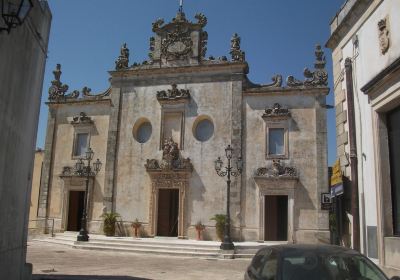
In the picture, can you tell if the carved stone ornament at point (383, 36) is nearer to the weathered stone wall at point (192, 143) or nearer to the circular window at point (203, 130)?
the weathered stone wall at point (192, 143)

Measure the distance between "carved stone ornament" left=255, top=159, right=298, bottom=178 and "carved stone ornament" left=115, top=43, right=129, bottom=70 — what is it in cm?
1040

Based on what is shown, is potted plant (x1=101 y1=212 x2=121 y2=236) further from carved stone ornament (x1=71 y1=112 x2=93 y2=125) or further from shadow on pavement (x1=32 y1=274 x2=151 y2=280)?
shadow on pavement (x1=32 y1=274 x2=151 y2=280)

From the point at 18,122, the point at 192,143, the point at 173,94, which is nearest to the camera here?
the point at 18,122

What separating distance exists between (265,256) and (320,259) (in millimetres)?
993

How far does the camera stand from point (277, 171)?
22016 millimetres

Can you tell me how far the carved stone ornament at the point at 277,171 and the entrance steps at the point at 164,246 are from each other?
11.2ft

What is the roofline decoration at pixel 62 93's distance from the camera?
86.7 ft

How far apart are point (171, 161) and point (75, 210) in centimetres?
725

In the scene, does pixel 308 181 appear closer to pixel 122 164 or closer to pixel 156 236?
pixel 156 236

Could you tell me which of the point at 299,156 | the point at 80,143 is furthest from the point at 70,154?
the point at 299,156

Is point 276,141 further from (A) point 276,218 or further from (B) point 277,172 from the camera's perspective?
(A) point 276,218

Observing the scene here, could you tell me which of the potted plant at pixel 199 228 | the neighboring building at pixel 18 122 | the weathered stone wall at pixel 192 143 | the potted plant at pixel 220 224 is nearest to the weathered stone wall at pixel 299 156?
the weathered stone wall at pixel 192 143

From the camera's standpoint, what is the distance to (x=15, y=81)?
8141 millimetres

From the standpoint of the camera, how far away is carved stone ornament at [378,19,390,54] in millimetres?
9633
